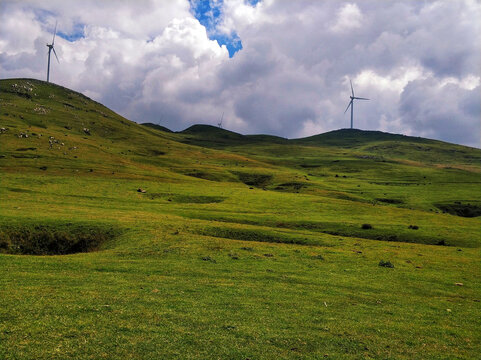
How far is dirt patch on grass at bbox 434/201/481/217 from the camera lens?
103562 millimetres

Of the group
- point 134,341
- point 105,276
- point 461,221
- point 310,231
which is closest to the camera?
point 134,341

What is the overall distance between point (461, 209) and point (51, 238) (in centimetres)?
11136

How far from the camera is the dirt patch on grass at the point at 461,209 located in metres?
104

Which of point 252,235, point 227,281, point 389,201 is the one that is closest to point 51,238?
point 252,235

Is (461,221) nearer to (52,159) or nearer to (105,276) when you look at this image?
(105,276)

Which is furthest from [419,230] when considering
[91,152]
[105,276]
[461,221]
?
[91,152]

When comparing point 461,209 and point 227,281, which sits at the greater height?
point 461,209

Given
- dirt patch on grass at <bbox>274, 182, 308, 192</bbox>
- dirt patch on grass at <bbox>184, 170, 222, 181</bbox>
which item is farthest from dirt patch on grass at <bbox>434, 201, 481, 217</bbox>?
dirt patch on grass at <bbox>184, 170, 222, 181</bbox>

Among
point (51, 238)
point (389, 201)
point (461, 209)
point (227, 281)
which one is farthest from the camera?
point (389, 201)

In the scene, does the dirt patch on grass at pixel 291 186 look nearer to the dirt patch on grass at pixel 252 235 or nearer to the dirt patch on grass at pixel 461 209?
the dirt patch on grass at pixel 461 209

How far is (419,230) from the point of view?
58.1 meters

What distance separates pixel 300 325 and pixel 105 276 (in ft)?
50.1

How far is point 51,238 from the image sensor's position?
41.9 m

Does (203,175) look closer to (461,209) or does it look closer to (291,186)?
(291,186)
